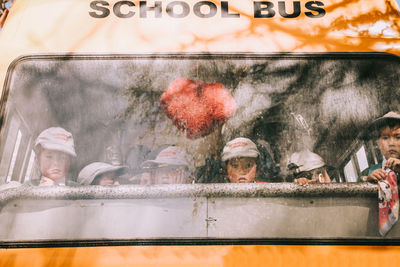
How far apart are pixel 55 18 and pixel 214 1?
986 mm

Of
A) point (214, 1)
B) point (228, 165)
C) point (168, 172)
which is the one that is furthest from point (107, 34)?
point (228, 165)

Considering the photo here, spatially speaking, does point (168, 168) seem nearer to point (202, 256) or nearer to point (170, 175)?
point (170, 175)

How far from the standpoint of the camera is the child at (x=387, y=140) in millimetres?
1986

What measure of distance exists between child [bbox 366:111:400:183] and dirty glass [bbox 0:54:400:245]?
5 cm

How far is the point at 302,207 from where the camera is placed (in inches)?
72.1

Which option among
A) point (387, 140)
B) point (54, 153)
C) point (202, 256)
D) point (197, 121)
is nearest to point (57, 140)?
point (54, 153)

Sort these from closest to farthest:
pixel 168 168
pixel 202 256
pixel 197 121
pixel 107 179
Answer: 1. pixel 202 256
2. pixel 107 179
3. pixel 168 168
4. pixel 197 121

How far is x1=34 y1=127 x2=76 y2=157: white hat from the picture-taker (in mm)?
2039

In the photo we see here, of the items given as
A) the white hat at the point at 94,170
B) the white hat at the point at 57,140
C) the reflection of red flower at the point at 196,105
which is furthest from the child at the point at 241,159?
the white hat at the point at 57,140

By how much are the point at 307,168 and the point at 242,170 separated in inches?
14.0

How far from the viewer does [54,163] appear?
2.06m

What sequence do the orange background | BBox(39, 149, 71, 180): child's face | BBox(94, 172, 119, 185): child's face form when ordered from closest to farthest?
the orange background < BBox(94, 172, 119, 185): child's face < BBox(39, 149, 71, 180): child's face

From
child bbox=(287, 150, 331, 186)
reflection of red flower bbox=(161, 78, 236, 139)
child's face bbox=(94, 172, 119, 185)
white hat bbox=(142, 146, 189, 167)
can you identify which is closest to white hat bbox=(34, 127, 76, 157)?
child's face bbox=(94, 172, 119, 185)

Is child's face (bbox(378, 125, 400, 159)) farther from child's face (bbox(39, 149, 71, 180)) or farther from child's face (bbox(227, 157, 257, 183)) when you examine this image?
child's face (bbox(39, 149, 71, 180))
